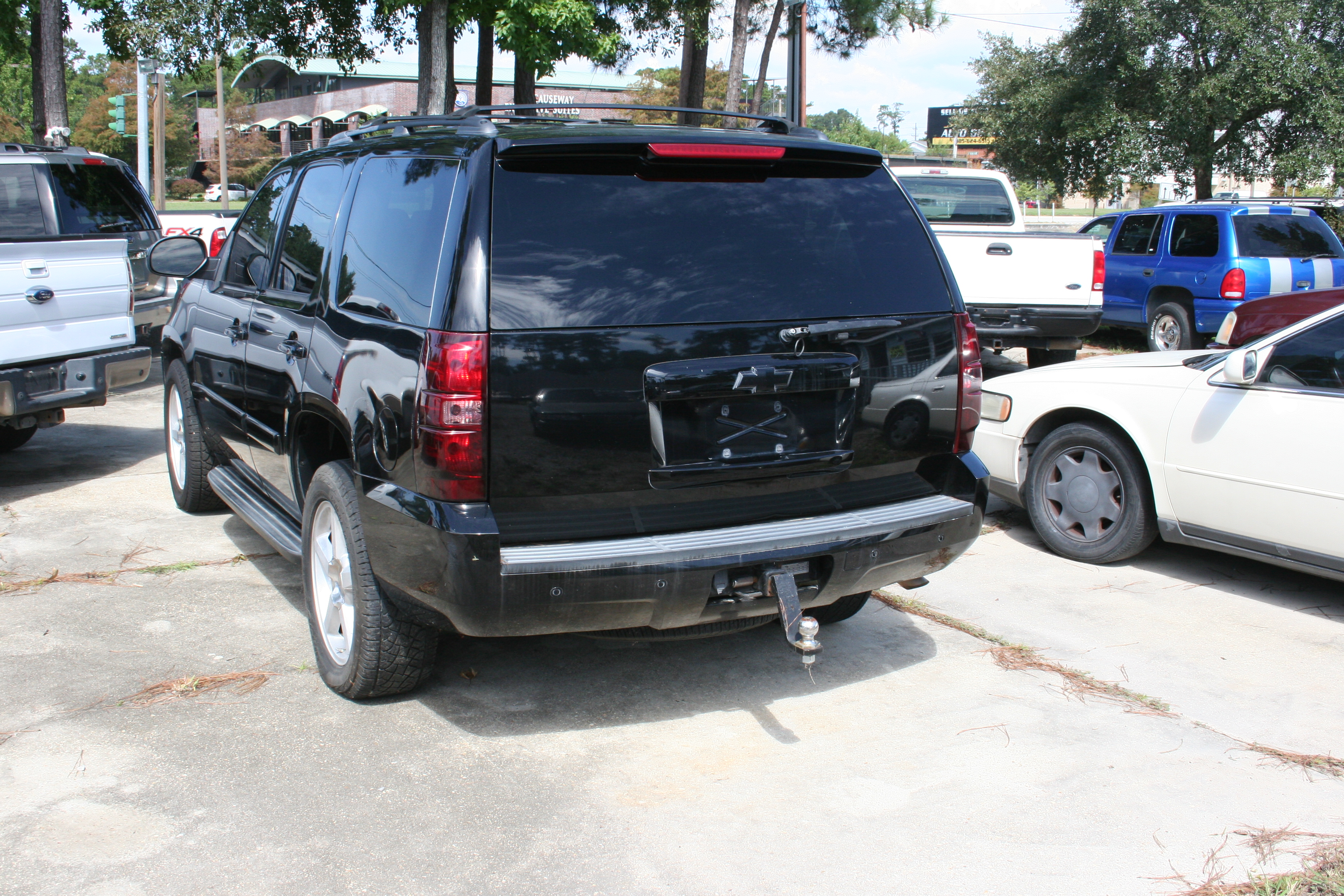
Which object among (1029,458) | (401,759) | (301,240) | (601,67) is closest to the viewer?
(401,759)

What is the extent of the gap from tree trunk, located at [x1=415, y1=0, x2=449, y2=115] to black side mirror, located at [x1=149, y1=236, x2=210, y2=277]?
32.8 ft

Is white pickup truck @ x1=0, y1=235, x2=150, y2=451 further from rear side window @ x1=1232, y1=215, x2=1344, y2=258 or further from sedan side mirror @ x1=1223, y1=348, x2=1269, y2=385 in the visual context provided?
rear side window @ x1=1232, y1=215, x2=1344, y2=258

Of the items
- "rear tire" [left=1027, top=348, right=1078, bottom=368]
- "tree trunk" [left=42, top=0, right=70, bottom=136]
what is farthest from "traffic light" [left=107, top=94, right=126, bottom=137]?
"rear tire" [left=1027, top=348, right=1078, bottom=368]

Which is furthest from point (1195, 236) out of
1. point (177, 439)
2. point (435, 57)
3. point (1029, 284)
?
point (177, 439)

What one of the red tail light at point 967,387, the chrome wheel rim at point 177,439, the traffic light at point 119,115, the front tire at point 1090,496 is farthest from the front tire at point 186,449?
the traffic light at point 119,115

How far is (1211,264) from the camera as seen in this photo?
13.6m

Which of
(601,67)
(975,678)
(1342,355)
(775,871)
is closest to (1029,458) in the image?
(1342,355)

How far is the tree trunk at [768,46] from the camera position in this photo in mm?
32562

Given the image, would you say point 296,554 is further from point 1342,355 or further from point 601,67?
→ point 601,67

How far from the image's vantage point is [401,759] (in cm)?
352

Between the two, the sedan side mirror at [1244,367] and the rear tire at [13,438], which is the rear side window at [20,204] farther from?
the sedan side mirror at [1244,367]

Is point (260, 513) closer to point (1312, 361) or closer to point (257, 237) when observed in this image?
point (257, 237)

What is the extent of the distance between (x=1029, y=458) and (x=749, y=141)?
3.23m

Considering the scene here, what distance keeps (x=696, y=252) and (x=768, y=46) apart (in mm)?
33437
